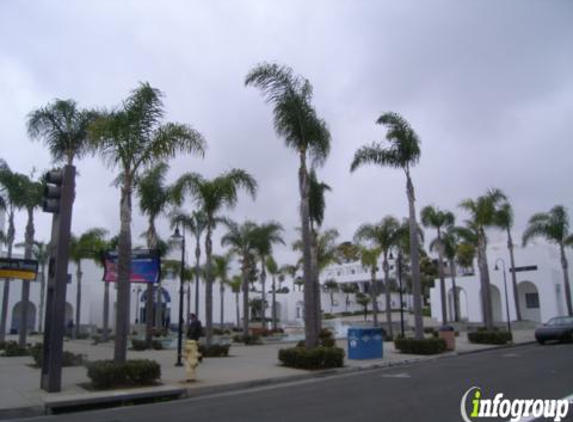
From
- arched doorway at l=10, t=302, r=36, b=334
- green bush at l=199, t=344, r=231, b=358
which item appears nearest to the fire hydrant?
green bush at l=199, t=344, r=231, b=358

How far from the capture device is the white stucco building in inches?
1866

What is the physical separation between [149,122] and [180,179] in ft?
28.1

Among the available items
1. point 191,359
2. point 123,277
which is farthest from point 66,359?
point 191,359

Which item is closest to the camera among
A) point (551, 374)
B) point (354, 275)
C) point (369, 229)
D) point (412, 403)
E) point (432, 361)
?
point (412, 403)

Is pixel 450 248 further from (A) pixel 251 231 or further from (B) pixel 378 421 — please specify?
(B) pixel 378 421

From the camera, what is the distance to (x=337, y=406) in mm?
9688

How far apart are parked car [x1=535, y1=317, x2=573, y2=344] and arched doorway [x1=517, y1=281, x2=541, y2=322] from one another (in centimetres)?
2504

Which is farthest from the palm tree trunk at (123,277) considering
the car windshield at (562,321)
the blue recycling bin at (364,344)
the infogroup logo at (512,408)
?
the car windshield at (562,321)

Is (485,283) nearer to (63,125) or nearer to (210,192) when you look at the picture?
(210,192)

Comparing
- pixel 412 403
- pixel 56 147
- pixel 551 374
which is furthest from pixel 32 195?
pixel 551 374

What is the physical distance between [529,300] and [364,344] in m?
38.5

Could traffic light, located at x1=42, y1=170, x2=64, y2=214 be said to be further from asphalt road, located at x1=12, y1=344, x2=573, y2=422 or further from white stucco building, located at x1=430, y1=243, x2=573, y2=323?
white stucco building, located at x1=430, y1=243, x2=573, y2=323

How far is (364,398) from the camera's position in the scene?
34.5ft

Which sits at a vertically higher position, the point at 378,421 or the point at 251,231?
the point at 251,231
